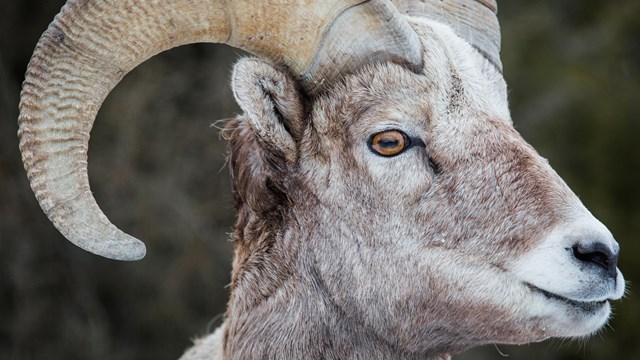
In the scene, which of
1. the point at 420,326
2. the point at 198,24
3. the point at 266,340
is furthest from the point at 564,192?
the point at 198,24

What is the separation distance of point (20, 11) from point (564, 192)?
11.4 meters

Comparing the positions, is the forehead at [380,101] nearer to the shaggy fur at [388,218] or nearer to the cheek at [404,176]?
the shaggy fur at [388,218]

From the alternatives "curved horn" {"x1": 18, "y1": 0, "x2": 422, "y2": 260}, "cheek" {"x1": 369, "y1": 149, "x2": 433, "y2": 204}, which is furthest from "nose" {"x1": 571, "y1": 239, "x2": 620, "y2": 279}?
"curved horn" {"x1": 18, "y1": 0, "x2": 422, "y2": 260}

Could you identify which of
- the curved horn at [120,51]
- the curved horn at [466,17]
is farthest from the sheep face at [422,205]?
the curved horn at [466,17]

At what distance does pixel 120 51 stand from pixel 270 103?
68 cm

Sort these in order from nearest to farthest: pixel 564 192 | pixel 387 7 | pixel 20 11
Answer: pixel 564 192 → pixel 387 7 → pixel 20 11

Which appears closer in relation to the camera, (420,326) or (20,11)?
(420,326)

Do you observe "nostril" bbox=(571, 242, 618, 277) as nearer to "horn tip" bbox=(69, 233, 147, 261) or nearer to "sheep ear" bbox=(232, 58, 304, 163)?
"sheep ear" bbox=(232, 58, 304, 163)

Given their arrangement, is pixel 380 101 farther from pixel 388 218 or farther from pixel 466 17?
pixel 466 17

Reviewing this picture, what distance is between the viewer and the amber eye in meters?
4.07

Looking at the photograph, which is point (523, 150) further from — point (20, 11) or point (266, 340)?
point (20, 11)

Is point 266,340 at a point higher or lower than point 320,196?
lower

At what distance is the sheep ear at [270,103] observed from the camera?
4.10 meters

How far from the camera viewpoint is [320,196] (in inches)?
166
